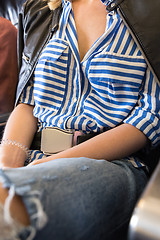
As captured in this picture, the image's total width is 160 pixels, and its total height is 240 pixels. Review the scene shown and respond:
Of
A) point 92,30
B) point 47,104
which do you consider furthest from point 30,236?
point 92,30

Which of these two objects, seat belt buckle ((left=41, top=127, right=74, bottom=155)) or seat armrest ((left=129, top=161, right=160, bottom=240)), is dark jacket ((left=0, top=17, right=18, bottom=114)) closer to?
seat belt buckle ((left=41, top=127, right=74, bottom=155))

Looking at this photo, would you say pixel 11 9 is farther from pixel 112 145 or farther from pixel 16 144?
pixel 112 145

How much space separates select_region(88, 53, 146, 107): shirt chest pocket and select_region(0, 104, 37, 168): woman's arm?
0.27 m

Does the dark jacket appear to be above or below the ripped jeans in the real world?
above

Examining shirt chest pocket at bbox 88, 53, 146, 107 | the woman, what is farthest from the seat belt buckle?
shirt chest pocket at bbox 88, 53, 146, 107

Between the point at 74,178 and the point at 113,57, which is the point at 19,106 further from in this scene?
the point at 74,178

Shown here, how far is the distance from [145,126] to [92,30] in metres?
0.37

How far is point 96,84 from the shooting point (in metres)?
0.83

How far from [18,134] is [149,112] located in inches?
16.7

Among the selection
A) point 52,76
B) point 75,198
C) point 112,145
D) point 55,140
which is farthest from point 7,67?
point 75,198

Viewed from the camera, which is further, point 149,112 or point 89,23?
point 89,23

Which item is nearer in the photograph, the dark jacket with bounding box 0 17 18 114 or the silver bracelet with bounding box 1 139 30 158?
the silver bracelet with bounding box 1 139 30 158

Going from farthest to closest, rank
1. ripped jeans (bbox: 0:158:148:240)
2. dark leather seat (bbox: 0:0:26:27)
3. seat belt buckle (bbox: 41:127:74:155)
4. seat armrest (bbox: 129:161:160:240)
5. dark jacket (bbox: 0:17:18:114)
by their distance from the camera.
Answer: dark leather seat (bbox: 0:0:26:27) → dark jacket (bbox: 0:17:18:114) → seat belt buckle (bbox: 41:127:74:155) → ripped jeans (bbox: 0:158:148:240) → seat armrest (bbox: 129:161:160:240)

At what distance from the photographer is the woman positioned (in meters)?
0.51
